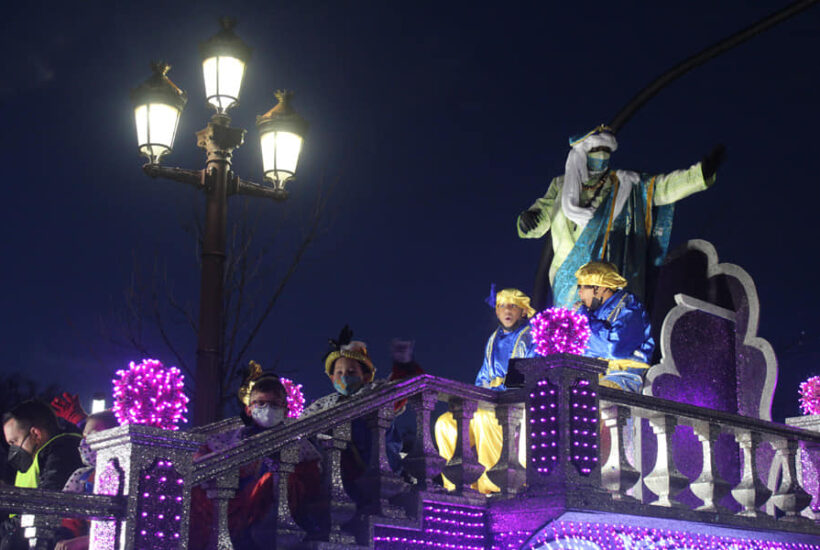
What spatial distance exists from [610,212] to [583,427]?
154 inches

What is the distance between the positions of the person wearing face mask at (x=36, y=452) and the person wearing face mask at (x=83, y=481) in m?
0.15

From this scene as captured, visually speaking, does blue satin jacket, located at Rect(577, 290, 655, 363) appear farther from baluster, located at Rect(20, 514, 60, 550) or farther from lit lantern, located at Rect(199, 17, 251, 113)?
baluster, located at Rect(20, 514, 60, 550)

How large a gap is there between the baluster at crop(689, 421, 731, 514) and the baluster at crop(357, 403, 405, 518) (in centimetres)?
270

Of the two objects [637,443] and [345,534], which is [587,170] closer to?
[637,443]

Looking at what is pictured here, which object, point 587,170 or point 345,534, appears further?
point 587,170

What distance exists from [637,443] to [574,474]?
1590 millimetres

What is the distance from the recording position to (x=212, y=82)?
934cm

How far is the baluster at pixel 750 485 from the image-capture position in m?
9.12

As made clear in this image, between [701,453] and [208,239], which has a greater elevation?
[208,239]

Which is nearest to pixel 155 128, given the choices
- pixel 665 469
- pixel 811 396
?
pixel 665 469

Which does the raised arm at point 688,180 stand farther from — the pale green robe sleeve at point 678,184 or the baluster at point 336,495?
the baluster at point 336,495

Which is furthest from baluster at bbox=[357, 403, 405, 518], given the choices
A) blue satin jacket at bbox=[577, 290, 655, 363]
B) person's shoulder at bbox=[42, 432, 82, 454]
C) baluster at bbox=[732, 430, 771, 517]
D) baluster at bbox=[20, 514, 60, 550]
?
baluster at bbox=[732, 430, 771, 517]

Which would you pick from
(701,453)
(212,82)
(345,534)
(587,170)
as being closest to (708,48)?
(587,170)

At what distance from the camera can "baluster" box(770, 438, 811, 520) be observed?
9.44 m
